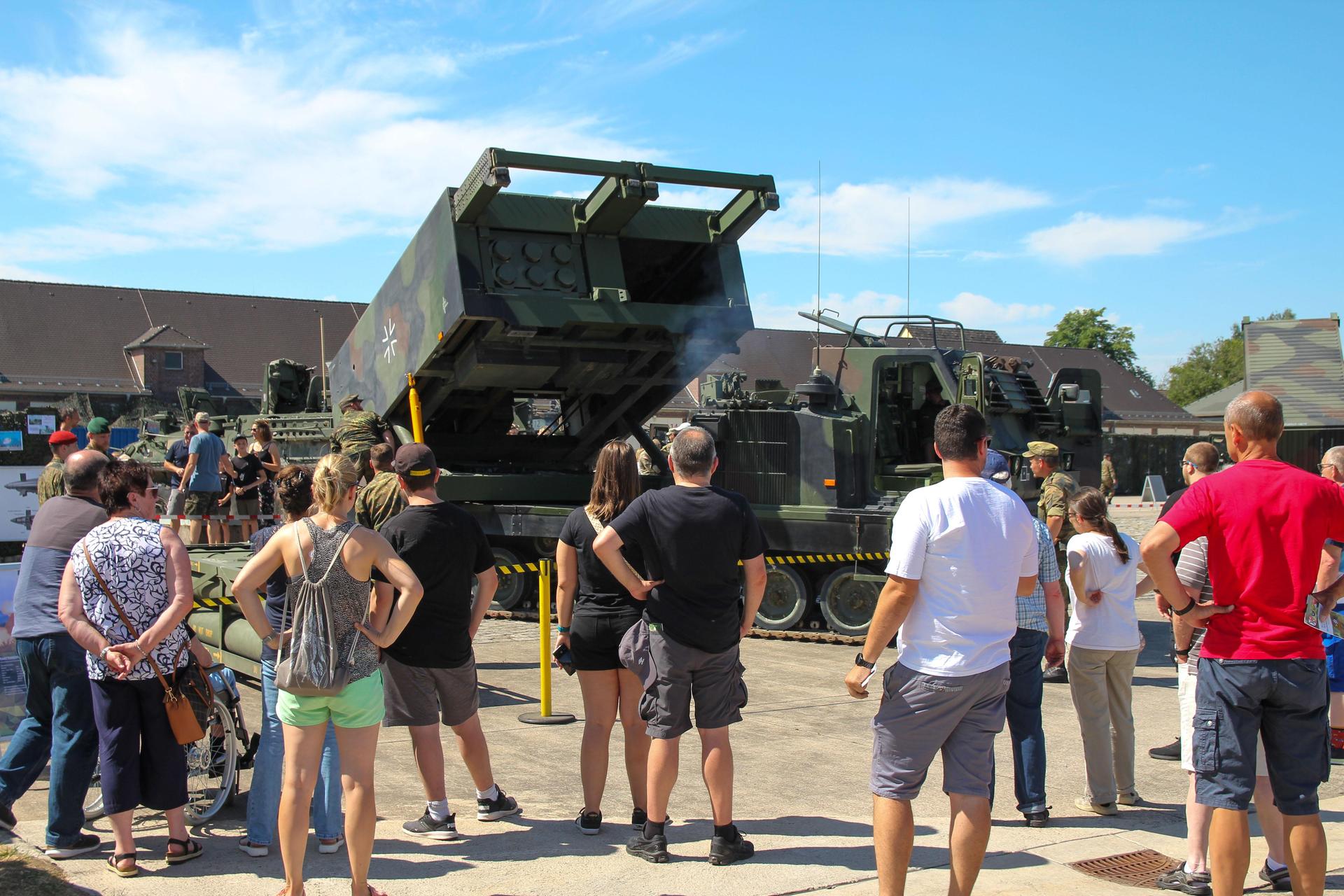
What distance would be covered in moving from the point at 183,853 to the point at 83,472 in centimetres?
170

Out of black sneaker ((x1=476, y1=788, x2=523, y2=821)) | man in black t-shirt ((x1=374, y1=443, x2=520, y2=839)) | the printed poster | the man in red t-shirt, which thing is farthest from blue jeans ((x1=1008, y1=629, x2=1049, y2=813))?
the printed poster

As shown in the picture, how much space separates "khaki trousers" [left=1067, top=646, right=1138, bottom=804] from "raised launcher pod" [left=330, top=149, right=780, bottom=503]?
550 cm

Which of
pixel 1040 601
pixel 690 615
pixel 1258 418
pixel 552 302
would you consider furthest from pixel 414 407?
pixel 1258 418

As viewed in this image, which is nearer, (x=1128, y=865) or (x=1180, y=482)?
(x=1128, y=865)

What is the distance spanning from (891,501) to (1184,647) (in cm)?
648

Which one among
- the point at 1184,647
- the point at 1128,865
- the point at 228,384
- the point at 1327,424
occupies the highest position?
the point at 228,384

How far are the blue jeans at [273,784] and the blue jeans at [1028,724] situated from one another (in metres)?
2.99

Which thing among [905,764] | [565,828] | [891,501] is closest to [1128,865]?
[905,764]

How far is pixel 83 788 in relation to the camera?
16.7 ft

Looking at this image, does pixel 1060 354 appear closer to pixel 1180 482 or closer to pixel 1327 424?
pixel 1180 482

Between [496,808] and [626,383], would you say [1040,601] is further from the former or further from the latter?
[626,383]

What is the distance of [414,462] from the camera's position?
5332mm

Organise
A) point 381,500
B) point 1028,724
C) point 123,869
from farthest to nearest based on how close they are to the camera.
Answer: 1. point 381,500
2. point 1028,724
3. point 123,869

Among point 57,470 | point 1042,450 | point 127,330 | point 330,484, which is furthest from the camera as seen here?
point 127,330
